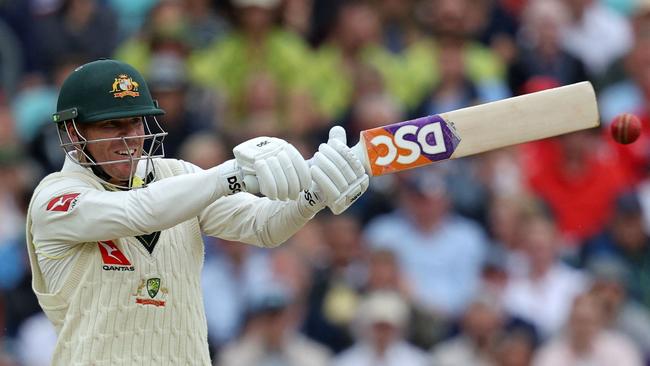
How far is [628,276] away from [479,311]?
104 centimetres

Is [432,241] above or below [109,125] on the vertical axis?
below

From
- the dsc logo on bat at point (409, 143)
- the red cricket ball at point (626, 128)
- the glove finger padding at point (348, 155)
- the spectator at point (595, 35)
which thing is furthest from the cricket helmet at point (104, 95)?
the spectator at point (595, 35)

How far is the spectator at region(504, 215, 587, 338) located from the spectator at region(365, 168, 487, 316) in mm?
278

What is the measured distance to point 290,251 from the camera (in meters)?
8.25

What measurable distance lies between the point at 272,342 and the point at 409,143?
338 cm

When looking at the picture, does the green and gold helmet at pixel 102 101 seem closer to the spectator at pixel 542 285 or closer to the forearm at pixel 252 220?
the forearm at pixel 252 220

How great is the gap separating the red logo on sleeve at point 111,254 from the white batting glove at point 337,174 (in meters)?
0.72

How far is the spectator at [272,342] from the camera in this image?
770cm

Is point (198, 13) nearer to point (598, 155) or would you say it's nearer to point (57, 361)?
point (598, 155)

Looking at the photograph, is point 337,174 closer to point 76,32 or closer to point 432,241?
point 432,241

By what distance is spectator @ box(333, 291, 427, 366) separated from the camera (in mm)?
7832

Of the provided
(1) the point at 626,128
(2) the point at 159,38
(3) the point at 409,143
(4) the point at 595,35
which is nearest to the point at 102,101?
(3) the point at 409,143

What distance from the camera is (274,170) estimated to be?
4.22 meters

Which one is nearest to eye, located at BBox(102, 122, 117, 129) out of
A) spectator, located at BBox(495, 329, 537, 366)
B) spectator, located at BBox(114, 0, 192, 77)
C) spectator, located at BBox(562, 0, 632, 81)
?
spectator, located at BBox(495, 329, 537, 366)
